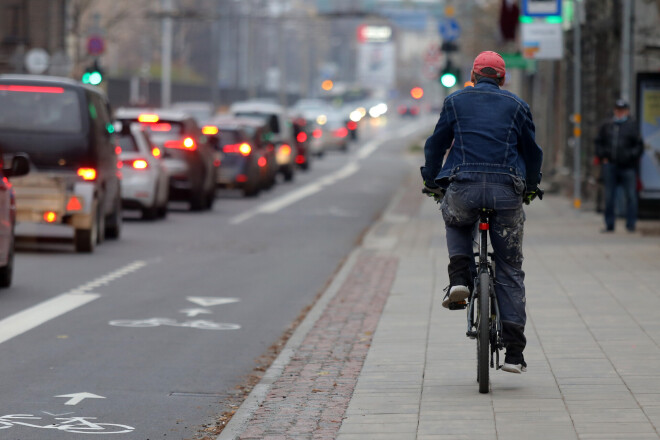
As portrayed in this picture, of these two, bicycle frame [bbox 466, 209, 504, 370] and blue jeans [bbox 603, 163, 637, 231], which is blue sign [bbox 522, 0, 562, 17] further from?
bicycle frame [bbox 466, 209, 504, 370]

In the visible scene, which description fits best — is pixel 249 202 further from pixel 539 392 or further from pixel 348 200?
pixel 539 392

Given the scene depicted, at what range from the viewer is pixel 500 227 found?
28.0ft

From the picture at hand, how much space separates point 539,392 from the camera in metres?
8.50

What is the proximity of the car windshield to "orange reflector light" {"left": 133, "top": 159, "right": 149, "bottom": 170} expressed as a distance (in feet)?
18.6

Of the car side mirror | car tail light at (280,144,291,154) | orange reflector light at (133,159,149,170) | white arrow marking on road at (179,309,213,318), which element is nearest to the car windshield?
the car side mirror

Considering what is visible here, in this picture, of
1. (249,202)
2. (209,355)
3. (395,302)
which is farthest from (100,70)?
(209,355)

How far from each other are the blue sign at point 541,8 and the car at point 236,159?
921 cm

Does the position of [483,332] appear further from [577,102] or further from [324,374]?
[577,102]

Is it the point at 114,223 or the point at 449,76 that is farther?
the point at 449,76

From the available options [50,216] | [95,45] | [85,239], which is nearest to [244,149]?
[95,45]

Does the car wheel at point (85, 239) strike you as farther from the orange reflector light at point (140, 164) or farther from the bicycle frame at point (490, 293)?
the bicycle frame at point (490, 293)

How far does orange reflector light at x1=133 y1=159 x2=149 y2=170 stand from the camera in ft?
80.4

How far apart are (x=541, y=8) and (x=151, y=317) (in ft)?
47.7

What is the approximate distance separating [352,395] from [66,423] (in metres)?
1.51
